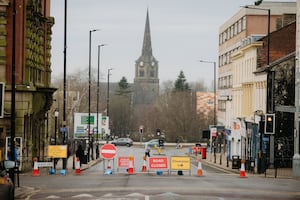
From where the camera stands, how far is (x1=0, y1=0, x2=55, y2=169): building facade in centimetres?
4006

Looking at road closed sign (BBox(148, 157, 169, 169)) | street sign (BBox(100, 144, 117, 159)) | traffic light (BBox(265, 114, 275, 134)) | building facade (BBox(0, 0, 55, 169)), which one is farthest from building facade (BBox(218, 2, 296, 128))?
road closed sign (BBox(148, 157, 169, 169))

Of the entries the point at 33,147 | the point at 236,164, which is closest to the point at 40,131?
the point at 33,147

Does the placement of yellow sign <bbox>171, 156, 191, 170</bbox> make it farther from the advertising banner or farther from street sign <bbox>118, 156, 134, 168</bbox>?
the advertising banner

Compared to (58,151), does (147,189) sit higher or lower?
lower

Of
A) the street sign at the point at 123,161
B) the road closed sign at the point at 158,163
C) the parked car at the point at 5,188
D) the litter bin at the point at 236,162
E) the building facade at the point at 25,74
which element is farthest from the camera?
the litter bin at the point at 236,162

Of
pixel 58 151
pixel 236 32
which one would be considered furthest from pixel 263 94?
pixel 236 32

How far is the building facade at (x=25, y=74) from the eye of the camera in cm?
4006

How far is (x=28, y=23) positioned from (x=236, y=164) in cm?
1859

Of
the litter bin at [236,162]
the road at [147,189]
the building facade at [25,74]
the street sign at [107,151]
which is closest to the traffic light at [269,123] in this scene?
the road at [147,189]

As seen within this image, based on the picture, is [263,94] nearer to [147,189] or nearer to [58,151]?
[58,151]

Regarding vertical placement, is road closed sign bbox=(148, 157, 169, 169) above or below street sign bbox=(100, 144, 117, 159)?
below

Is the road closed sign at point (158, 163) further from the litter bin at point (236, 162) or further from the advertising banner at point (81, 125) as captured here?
the advertising banner at point (81, 125)

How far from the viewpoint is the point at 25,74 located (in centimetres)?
4184

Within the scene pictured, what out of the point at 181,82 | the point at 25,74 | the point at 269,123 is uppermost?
the point at 181,82
